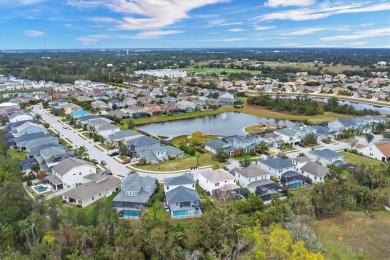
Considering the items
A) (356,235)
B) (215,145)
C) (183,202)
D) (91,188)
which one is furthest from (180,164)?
(356,235)

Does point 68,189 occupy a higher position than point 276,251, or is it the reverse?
point 276,251

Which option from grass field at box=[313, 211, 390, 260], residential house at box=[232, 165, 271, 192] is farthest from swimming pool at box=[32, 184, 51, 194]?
grass field at box=[313, 211, 390, 260]

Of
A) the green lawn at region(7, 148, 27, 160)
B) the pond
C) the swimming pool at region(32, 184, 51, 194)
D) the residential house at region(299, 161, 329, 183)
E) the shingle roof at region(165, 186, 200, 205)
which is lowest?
the pond

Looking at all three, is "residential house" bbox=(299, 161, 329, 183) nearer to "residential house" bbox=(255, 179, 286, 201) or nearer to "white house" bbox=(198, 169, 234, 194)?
"residential house" bbox=(255, 179, 286, 201)


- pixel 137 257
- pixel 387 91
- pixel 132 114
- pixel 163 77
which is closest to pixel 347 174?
pixel 137 257

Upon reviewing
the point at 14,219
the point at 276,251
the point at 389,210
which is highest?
the point at 276,251

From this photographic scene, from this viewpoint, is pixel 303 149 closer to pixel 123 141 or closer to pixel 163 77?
pixel 123 141

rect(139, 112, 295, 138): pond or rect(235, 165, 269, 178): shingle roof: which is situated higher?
rect(235, 165, 269, 178): shingle roof
